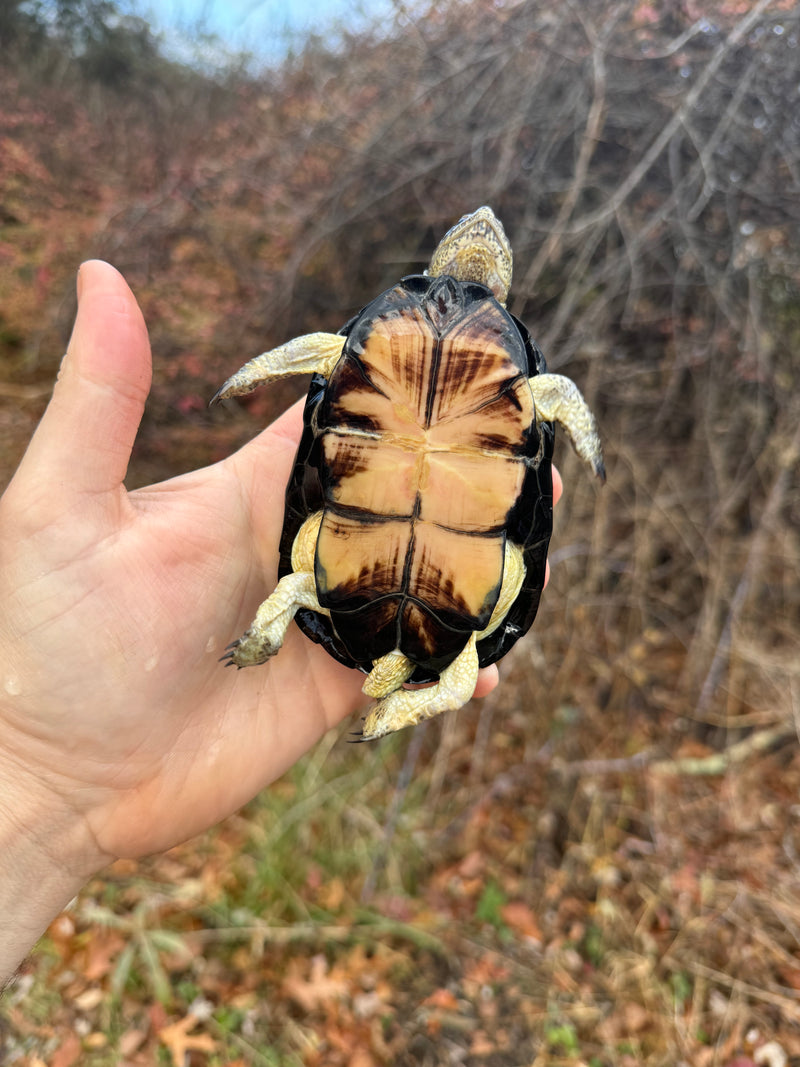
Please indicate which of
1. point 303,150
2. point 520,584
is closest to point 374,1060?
point 520,584

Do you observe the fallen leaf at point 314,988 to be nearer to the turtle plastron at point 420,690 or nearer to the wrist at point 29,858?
the wrist at point 29,858

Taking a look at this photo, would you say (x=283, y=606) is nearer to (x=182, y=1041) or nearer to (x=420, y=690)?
(x=420, y=690)

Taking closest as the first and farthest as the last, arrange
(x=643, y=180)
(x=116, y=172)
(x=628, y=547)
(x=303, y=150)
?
(x=643, y=180)
(x=628, y=547)
(x=303, y=150)
(x=116, y=172)

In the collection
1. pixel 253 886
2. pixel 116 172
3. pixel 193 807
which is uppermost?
pixel 116 172

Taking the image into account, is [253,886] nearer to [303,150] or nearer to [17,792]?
[17,792]

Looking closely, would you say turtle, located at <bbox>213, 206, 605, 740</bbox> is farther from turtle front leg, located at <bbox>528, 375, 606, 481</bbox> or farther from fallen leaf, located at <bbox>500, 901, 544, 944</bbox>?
fallen leaf, located at <bbox>500, 901, 544, 944</bbox>

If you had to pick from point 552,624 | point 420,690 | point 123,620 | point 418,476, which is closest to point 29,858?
point 123,620

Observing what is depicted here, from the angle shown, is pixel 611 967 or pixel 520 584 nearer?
pixel 520 584
